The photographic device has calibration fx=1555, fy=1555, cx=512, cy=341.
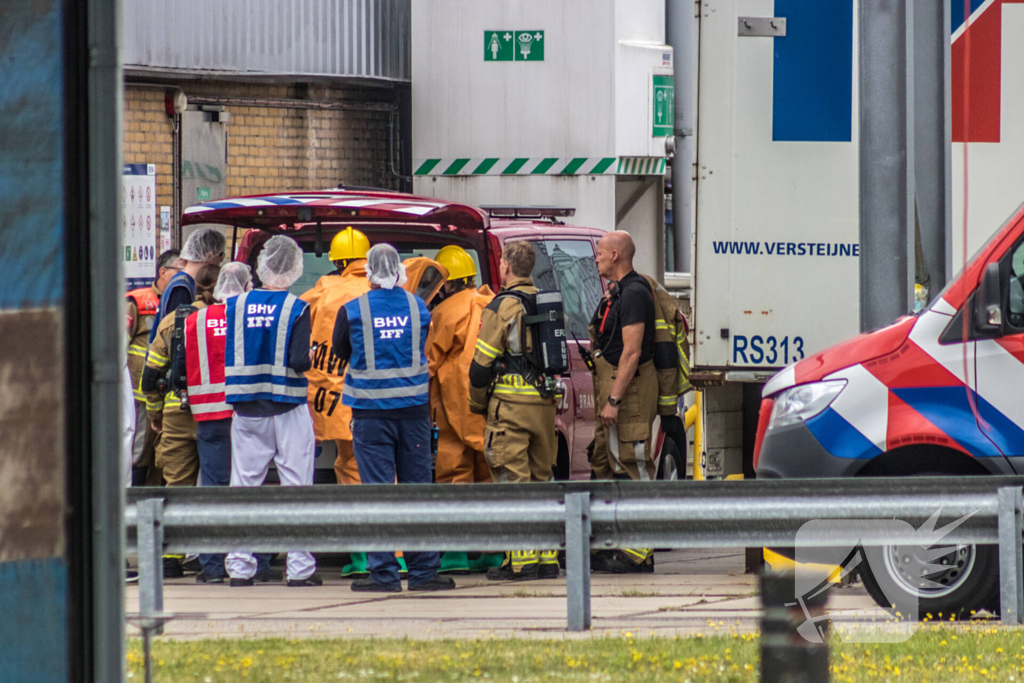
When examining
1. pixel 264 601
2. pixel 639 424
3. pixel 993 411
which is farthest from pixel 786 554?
pixel 264 601

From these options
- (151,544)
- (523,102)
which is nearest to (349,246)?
(151,544)

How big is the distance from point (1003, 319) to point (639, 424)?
2413 millimetres

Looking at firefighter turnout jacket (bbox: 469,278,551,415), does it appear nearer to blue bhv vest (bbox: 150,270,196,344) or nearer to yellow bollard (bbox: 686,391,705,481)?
blue bhv vest (bbox: 150,270,196,344)

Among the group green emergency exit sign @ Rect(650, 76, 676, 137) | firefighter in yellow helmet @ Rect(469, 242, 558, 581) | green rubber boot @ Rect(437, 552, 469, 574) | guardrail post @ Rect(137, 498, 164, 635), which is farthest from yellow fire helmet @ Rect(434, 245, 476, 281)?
green emergency exit sign @ Rect(650, 76, 676, 137)

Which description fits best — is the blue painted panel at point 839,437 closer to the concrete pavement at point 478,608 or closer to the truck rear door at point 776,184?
the concrete pavement at point 478,608

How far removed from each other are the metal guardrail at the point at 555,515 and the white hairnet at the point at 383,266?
5.37 feet

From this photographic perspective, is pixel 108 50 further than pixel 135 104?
No

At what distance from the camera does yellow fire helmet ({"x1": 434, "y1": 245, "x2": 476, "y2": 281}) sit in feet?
29.2

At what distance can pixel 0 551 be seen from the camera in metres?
3.08

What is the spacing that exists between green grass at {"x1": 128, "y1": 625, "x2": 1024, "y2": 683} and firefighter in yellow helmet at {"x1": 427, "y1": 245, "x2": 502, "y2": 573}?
2.51m

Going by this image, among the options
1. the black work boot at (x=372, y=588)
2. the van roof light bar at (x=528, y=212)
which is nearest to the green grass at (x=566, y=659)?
the black work boot at (x=372, y=588)

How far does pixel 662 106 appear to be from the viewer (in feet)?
58.7

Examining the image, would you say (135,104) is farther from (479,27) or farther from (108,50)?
(108,50)
